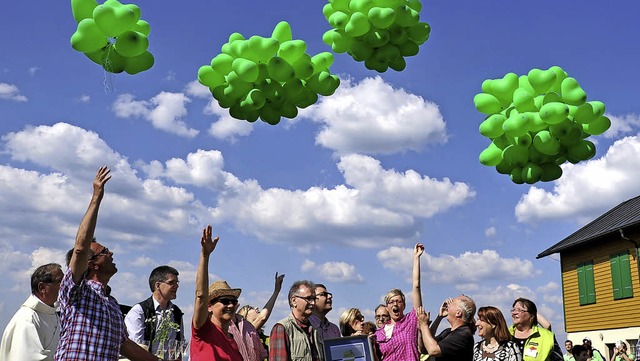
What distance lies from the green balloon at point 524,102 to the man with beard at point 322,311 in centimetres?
225

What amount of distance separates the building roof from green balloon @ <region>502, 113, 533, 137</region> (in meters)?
14.6

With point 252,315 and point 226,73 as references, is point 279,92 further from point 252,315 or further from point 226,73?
point 252,315

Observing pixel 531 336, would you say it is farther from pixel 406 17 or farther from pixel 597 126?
pixel 406 17

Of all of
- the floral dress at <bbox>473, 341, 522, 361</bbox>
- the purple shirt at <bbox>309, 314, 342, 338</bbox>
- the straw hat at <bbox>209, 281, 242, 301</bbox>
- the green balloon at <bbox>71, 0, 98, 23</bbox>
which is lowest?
the floral dress at <bbox>473, 341, 522, 361</bbox>

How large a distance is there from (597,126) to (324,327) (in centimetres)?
290

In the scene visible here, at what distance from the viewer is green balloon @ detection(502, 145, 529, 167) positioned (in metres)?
5.75

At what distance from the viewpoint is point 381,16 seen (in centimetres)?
545

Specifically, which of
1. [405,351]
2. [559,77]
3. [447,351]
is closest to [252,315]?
[405,351]

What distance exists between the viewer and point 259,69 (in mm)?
5504

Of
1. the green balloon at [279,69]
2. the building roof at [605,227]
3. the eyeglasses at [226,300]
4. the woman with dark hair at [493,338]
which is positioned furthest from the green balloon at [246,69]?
the building roof at [605,227]

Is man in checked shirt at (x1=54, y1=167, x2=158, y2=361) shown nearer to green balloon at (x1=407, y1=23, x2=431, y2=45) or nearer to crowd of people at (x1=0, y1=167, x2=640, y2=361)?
crowd of people at (x1=0, y1=167, x2=640, y2=361)

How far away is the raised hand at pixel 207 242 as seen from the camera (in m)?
3.80

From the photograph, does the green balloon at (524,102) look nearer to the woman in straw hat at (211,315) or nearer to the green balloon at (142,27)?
the woman in straw hat at (211,315)

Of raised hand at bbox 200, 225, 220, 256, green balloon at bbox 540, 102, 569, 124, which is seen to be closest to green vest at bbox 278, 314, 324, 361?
raised hand at bbox 200, 225, 220, 256
